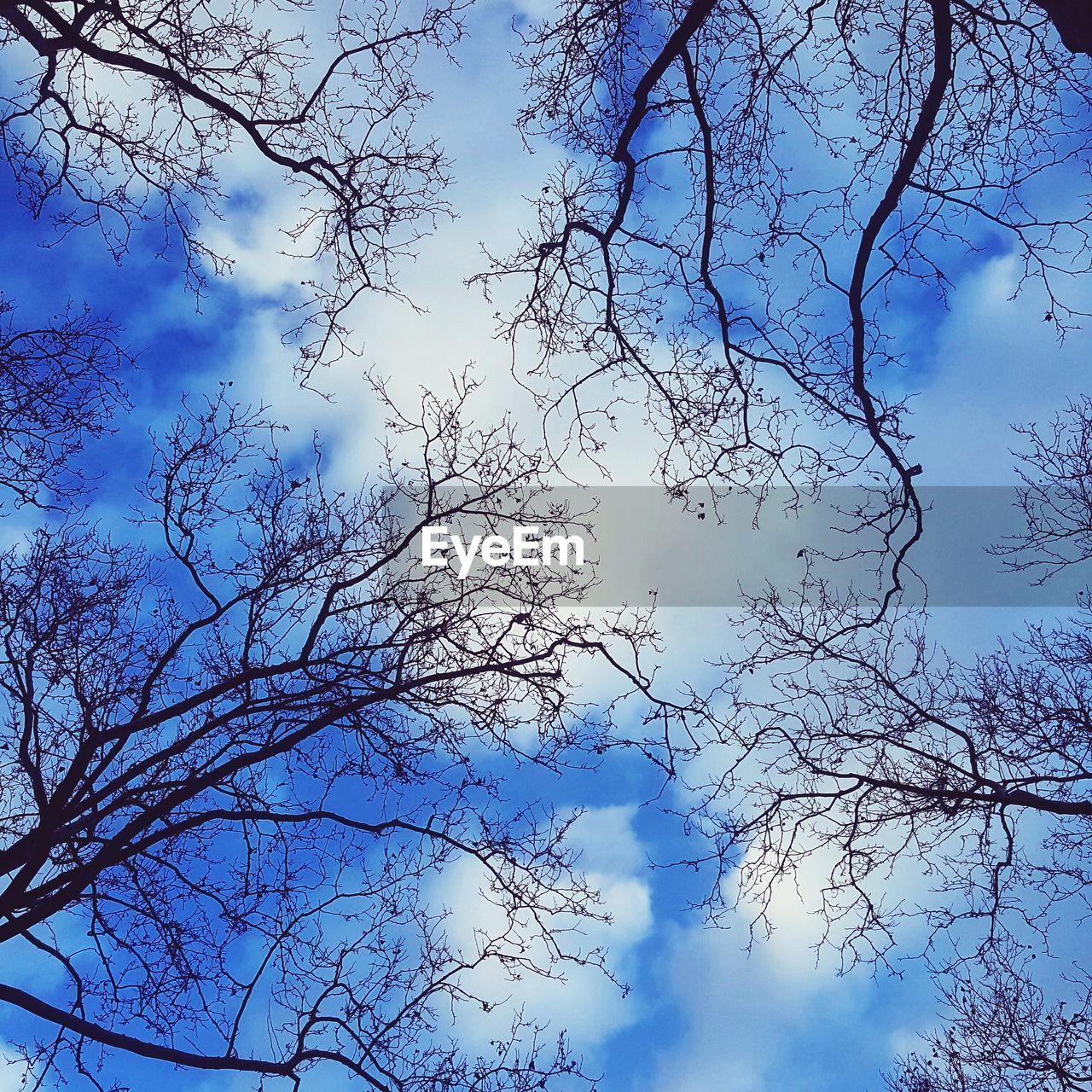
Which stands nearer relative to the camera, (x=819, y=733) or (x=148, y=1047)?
(x=148, y=1047)

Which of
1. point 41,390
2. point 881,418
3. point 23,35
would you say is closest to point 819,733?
point 881,418

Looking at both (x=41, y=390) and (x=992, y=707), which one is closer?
(x=41, y=390)

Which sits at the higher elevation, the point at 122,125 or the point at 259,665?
the point at 122,125

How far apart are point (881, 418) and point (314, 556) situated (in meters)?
4.69

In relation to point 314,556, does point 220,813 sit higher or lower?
lower

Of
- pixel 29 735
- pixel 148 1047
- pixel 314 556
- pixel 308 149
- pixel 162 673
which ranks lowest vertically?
pixel 148 1047

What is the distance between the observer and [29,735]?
24.0 ft

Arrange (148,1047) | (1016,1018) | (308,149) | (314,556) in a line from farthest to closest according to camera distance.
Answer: (1016,1018), (314,556), (308,149), (148,1047)

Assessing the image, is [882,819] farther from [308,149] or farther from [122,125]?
[122,125]

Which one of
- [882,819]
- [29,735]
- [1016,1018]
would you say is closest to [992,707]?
[882,819]

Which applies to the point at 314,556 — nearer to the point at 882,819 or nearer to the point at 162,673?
the point at 162,673

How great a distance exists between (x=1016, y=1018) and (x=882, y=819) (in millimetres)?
2568

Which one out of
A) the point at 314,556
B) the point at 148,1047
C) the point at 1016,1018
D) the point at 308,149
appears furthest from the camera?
the point at 1016,1018

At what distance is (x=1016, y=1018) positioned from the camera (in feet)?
28.5
